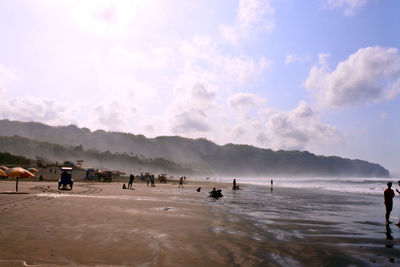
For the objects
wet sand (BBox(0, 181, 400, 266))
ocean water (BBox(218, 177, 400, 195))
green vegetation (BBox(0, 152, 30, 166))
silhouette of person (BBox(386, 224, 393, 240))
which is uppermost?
green vegetation (BBox(0, 152, 30, 166))

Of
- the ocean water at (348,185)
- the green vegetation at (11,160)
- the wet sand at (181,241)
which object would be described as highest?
the green vegetation at (11,160)

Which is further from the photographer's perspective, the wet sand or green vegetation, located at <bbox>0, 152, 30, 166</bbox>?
green vegetation, located at <bbox>0, 152, 30, 166</bbox>

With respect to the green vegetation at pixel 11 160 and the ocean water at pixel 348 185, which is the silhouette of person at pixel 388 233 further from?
the green vegetation at pixel 11 160

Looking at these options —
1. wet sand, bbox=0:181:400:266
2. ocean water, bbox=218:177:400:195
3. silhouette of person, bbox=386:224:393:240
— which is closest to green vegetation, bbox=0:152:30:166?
ocean water, bbox=218:177:400:195

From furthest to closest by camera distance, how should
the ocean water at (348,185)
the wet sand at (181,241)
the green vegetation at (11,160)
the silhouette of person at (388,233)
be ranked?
the green vegetation at (11,160) < the ocean water at (348,185) < the silhouette of person at (388,233) < the wet sand at (181,241)

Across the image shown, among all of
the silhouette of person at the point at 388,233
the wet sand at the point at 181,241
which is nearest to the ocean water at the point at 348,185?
the silhouette of person at the point at 388,233

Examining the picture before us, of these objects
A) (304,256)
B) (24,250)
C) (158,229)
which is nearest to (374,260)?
(304,256)

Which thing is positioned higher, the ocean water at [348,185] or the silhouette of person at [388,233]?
the silhouette of person at [388,233]

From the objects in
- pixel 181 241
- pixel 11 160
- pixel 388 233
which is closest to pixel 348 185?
pixel 388 233

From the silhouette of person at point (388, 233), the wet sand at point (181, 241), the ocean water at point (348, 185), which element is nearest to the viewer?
the wet sand at point (181, 241)

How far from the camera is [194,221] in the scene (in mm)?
12406

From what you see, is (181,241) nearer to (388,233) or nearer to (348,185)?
(388,233)

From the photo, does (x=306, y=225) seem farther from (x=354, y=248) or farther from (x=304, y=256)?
(x=304, y=256)

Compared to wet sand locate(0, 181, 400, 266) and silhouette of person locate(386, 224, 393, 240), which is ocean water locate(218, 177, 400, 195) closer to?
silhouette of person locate(386, 224, 393, 240)
